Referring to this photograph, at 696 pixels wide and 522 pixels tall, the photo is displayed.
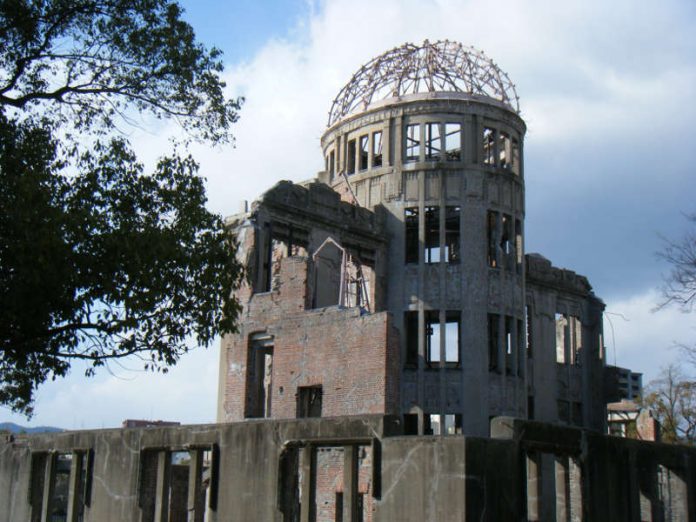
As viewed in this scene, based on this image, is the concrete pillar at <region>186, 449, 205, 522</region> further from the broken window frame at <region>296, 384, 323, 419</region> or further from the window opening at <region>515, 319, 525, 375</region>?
the window opening at <region>515, 319, 525, 375</region>

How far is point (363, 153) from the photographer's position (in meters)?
30.1

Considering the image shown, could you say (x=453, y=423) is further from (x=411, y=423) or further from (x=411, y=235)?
(x=411, y=235)

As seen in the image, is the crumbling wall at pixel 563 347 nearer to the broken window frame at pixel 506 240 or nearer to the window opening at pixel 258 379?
the broken window frame at pixel 506 240

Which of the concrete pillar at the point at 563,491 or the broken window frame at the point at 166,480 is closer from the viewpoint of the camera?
the concrete pillar at the point at 563,491

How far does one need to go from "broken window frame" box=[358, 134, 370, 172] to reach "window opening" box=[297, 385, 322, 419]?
29.0ft

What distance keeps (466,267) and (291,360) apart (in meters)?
7.41

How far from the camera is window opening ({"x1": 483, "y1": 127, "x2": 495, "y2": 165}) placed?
2972 cm

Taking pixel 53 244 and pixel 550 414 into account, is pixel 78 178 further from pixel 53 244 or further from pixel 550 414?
pixel 550 414

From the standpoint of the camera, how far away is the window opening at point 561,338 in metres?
35.3

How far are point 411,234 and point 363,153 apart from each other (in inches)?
125

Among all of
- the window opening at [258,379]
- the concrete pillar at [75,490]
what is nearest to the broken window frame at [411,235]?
the window opening at [258,379]

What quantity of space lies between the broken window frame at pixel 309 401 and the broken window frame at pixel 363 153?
8830mm

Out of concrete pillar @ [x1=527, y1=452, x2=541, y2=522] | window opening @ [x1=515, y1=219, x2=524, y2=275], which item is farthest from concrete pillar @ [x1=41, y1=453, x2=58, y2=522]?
window opening @ [x1=515, y1=219, x2=524, y2=275]

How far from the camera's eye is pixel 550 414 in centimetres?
3269
